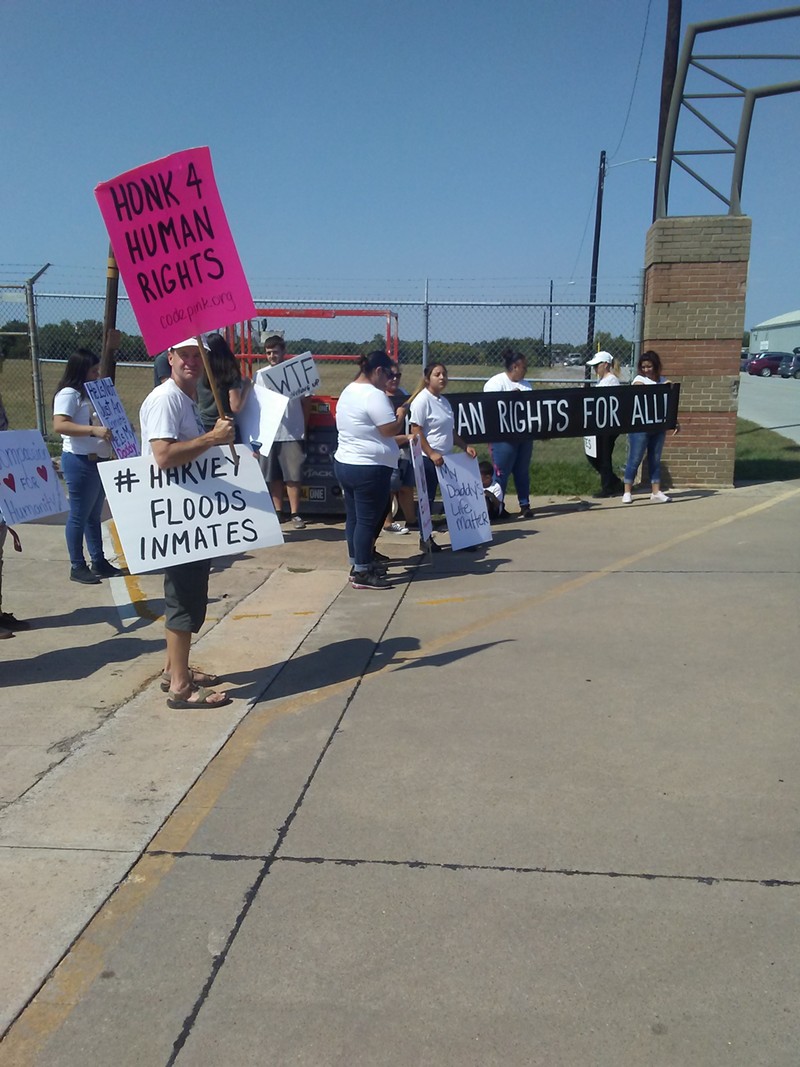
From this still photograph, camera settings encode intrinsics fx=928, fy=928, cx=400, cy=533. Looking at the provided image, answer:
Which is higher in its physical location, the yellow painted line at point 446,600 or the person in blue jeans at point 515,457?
the person in blue jeans at point 515,457

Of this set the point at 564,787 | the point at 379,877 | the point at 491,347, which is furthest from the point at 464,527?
the point at 491,347

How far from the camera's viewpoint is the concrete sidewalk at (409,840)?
2566 millimetres

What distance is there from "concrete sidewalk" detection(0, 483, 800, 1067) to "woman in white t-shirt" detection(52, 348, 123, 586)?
0.84 meters

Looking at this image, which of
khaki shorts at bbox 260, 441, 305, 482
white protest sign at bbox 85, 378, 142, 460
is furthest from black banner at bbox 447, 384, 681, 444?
white protest sign at bbox 85, 378, 142, 460

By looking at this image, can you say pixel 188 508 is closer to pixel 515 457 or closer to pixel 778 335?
pixel 515 457

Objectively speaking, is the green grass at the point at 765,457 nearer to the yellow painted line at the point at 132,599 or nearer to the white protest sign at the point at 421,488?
the white protest sign at the point at 421,488

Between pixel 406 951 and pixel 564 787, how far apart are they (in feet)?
4.11

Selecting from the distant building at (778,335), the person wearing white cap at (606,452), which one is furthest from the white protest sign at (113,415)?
the distant building at (778,335)

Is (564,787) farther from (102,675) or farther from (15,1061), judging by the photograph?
(102,675)

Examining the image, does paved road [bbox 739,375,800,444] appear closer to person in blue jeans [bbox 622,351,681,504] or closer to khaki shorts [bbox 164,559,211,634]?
person in blue jeans [bbox 622,351,681,504]

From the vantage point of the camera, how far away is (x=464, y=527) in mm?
8164

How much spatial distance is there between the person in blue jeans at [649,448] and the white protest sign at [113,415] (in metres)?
5.69

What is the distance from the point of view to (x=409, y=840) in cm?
346

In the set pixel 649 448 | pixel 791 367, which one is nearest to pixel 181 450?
pixel 649 448
